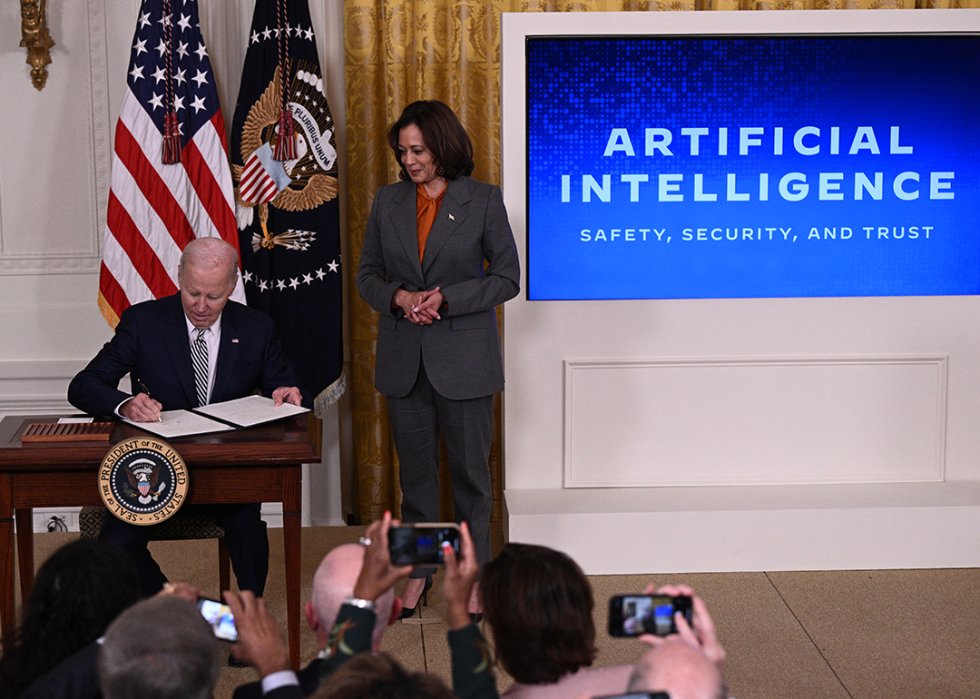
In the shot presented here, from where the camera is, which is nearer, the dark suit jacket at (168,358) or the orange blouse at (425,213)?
the dark suit jacket at (168,358)

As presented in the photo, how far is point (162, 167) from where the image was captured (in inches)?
155

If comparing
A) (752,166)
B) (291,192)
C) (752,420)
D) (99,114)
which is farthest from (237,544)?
(752,166)

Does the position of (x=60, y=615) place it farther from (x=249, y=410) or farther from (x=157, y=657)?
(x=249, y=410)

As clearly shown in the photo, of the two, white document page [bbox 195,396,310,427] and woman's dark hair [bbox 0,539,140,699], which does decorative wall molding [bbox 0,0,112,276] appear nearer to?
white document page [bbox 195,396,310,427]

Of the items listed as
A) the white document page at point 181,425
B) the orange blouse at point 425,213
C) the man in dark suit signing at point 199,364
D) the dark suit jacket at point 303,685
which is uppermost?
the orange blouse at point 425,213

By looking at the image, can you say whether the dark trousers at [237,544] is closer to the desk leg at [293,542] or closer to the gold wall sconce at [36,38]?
the desk leg at [293,542]

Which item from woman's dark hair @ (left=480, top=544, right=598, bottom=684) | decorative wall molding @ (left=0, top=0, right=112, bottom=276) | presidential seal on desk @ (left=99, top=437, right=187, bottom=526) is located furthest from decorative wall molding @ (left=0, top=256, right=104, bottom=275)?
woman's dark hair @ (left=480, top=544, right=598, bottom=684)

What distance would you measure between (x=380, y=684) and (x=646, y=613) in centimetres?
53

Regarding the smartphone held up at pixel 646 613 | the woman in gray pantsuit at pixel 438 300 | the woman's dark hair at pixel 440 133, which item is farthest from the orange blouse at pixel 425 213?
the smartphone held up at pixel 646 613

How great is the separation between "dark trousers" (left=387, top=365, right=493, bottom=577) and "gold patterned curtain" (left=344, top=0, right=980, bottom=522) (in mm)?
898

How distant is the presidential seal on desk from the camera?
253 centimetres

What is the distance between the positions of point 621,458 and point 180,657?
273cm

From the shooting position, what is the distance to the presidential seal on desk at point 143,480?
2.53m

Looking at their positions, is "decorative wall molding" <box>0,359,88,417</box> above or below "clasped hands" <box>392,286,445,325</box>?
below
